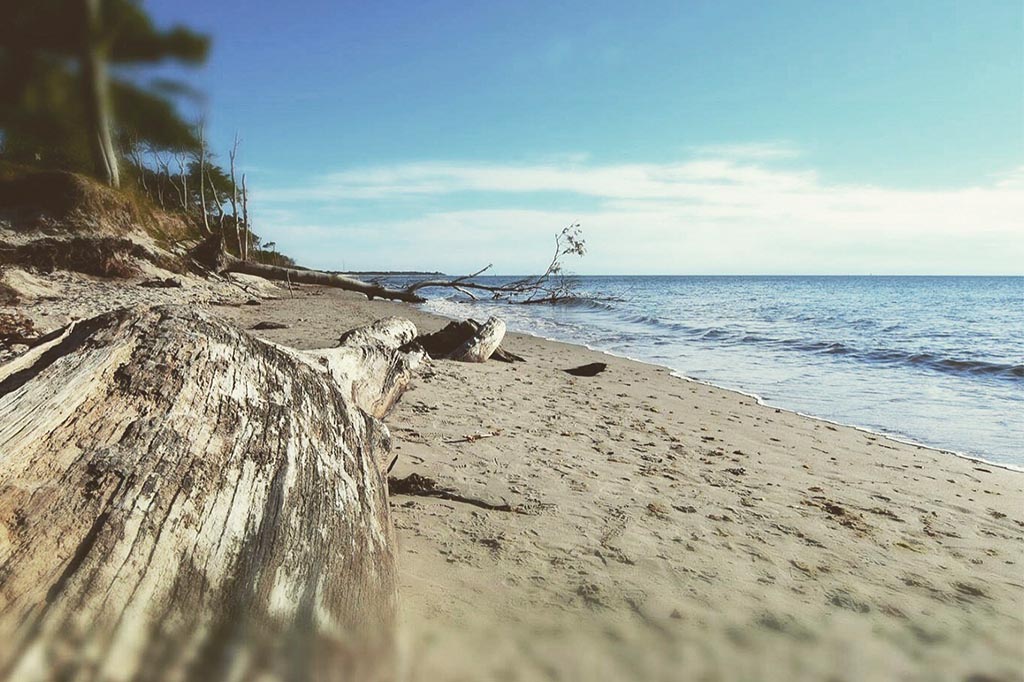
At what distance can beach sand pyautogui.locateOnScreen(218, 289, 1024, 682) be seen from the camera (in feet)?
6.27

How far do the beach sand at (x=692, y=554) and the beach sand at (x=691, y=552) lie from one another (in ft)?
0.04

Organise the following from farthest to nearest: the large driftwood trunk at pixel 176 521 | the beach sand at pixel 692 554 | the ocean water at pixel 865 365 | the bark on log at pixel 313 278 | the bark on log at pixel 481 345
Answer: the bark on log at pixel 313 278, the bark on log at pixel 481 345, the ocean water at pixel 865 365, the beach sand at pixel 692 554, the large driftwood trunk at pixel 176 521

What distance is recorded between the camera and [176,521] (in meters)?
1.77

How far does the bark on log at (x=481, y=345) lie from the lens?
8.64m

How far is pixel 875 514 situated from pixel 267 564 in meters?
3.70

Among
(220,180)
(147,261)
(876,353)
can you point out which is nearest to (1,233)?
(147,261)

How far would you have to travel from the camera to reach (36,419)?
1803mm

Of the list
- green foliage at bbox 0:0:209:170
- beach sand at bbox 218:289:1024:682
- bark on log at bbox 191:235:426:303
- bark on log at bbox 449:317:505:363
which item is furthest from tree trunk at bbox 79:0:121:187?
beach sand at bbox 218:289:1024:682

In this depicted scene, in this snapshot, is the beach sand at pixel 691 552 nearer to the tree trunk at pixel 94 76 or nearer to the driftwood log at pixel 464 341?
the driftwood log at pixel 464 341

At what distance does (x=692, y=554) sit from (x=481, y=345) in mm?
6384

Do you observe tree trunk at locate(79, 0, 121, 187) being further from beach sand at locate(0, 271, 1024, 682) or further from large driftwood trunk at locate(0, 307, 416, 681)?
large driftwood trunk at locate(0, 307, 416, 681)

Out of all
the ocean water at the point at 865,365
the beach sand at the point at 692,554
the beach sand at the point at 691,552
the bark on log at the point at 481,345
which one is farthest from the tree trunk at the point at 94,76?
the beach sand at the point at 692,554

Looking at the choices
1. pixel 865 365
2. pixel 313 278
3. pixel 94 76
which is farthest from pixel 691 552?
pixel 94 76

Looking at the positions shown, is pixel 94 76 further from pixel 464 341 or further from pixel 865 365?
pixel 865 365
